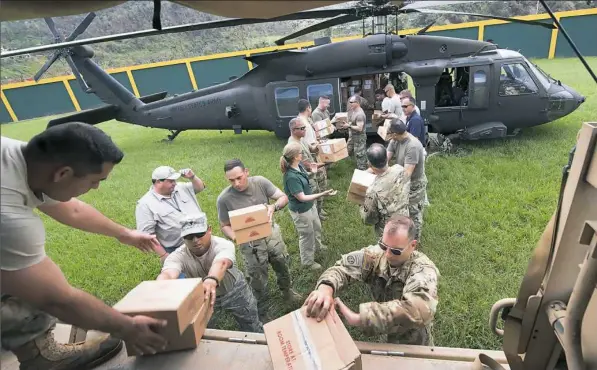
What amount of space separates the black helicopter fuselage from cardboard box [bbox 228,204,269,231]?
19.1 feet

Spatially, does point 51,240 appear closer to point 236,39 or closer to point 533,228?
point 533,228

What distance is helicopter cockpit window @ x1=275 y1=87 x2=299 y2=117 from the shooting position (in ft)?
29.2

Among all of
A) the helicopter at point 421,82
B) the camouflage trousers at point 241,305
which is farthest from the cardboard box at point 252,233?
the helicopter at point 421,82

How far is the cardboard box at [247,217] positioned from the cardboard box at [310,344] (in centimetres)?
137

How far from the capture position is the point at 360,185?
420cm

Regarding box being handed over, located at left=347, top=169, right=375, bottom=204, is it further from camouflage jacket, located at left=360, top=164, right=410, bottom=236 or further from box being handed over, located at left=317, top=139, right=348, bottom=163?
box being handed over, located at left=317, top=139, right=348, bottom=163

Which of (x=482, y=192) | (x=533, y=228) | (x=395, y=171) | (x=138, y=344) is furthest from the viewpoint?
(x=482, y=192)

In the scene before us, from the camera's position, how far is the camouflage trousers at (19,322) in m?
1.59

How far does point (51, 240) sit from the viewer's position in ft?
20.9

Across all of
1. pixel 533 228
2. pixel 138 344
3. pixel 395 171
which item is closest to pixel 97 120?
pixel 395 171

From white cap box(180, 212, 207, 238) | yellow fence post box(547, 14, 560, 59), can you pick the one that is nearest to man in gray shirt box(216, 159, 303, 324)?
white cap box(180, 212, 207, 238)

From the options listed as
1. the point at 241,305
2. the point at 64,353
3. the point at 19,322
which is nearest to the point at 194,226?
the point at 241,305

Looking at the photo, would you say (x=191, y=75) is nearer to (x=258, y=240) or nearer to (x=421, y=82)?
(x=421, y=82)

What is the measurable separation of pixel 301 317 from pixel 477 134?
733 cm
